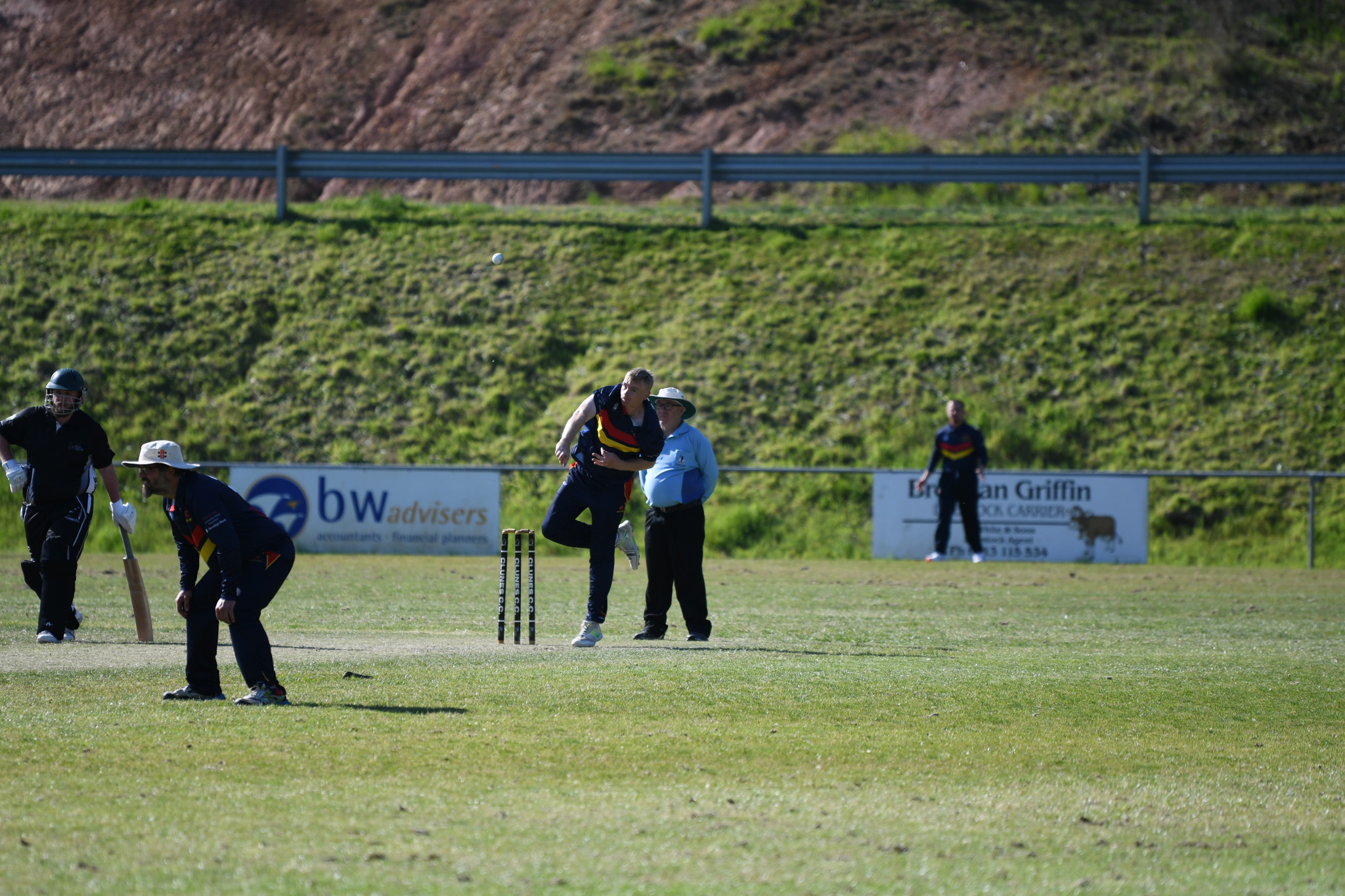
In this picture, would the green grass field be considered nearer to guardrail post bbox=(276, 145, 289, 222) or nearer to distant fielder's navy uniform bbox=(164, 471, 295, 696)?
distant fielder's navy uniform bbox=(164, 471, 295, 696)

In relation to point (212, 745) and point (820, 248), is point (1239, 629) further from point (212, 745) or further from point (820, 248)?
point (820, 248)

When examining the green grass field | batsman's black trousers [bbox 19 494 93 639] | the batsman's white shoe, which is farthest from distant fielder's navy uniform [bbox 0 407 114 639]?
the batsman's white shoe

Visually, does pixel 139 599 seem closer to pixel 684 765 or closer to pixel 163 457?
pixel 163 457

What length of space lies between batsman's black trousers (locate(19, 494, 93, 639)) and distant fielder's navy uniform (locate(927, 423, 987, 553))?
12870mm

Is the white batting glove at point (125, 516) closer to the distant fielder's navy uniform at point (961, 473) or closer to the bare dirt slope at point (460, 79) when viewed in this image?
the distant fielder's navy uniform at point (961, 473)

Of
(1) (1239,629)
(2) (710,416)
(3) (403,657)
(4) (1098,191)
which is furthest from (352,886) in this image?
(4) (1098,191)

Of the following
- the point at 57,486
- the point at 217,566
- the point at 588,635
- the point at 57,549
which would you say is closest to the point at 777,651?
the point at 588,635

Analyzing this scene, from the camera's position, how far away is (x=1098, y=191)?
3400cm

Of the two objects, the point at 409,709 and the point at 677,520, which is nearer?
the point at 409,709

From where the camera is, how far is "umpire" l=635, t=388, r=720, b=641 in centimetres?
1116

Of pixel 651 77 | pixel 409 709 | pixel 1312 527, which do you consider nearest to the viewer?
pixel 409 709

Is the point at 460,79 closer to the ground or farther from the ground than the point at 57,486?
farther from the ground

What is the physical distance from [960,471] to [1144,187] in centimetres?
1166

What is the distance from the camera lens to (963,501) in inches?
807
